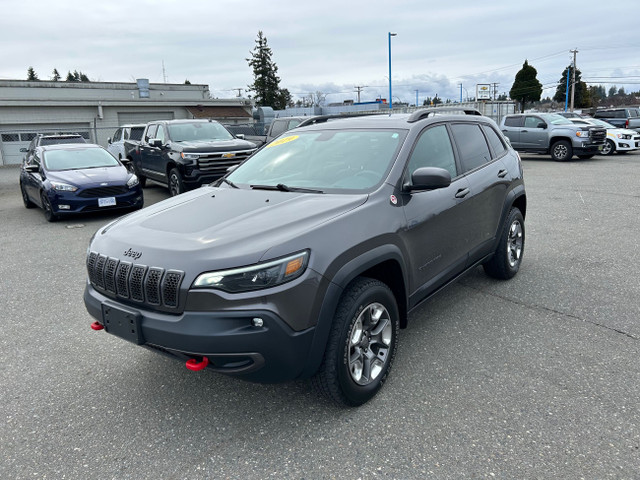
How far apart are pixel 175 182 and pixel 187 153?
0.88 metres

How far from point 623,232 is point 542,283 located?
2965 mm

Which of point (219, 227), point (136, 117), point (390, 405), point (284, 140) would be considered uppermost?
point (136, 117)

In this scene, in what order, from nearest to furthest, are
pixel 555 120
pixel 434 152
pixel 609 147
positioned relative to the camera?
pixel 434 152 → pixel 555 120 → pixel 609 147

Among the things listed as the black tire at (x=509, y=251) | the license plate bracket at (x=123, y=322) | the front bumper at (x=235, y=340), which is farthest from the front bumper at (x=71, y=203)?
the front bumper at (x=235, y=340)

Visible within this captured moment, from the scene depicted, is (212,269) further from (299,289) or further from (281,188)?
(281,188)

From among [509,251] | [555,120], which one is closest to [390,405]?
[509,251]

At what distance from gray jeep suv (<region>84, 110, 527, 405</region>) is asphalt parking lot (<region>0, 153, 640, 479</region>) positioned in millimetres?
358

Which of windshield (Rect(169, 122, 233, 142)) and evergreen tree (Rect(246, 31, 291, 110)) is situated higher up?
evergreen tree (Rect(246, 31, 291, 110))

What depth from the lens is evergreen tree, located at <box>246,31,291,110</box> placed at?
60344mm

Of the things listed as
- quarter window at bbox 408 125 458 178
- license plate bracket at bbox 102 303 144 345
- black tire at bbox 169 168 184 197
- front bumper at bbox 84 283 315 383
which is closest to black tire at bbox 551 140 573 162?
black tire at bbox 169 168 184 197

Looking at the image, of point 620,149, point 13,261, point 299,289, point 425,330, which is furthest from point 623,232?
point 620,149

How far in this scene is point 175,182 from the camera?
11180mm

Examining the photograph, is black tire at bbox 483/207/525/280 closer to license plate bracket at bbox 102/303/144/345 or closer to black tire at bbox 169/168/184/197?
license plate bracket at bbox 102/303/144/345

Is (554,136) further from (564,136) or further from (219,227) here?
(219,227)
